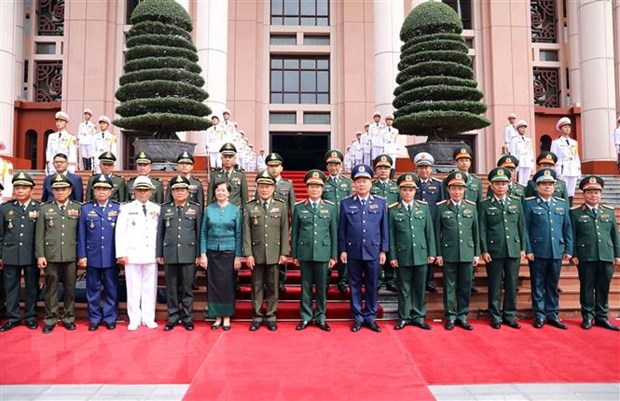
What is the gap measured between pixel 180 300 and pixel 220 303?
1.92ft

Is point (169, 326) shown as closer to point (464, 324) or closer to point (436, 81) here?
point (464, 324)

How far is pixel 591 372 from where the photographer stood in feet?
13.8

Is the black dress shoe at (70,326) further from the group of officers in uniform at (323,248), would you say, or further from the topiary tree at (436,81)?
the topiary tree at (436,81)

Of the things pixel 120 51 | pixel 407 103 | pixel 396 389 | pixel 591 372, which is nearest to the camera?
pixel 396 389

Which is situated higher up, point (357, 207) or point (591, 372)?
point (357, 207)

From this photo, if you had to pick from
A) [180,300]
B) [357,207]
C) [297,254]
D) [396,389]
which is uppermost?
[357,207]

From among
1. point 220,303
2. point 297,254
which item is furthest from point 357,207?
point 220,303

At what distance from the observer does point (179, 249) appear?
18.6 ft

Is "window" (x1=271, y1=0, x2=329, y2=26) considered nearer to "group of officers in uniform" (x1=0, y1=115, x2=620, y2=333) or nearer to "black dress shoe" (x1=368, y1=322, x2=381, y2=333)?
"group of officers in uniform" (x1=0, y1=115, x2=620, y2=333)

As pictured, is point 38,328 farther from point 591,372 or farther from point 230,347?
point 591,372

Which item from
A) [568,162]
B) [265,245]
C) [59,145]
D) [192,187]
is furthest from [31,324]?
[568,162]

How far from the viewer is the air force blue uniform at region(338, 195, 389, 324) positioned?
5605 mm

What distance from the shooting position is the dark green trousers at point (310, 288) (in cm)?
559

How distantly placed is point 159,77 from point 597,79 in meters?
13.1
